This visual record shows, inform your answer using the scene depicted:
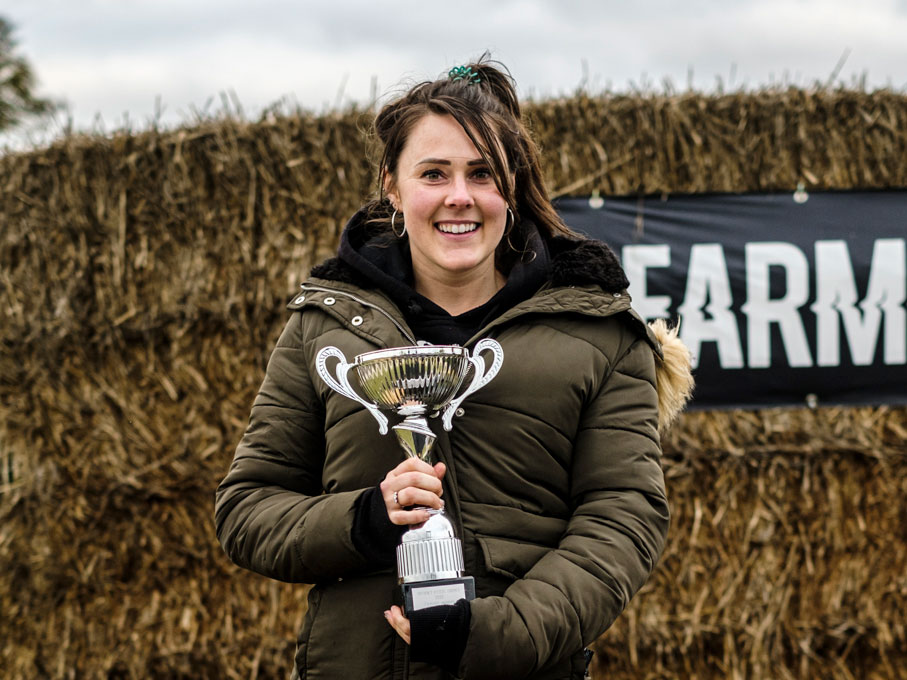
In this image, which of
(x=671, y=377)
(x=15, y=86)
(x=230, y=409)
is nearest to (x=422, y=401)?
(x=671, y=377)

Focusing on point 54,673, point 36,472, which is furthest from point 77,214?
point 54,673

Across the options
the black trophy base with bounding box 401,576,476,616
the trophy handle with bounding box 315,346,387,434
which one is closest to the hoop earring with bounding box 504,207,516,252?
the trophy handle with bounding box 315,346,387,434

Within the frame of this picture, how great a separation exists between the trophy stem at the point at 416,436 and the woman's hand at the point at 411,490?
0.22 feet

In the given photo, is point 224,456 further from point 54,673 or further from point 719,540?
point 719,540

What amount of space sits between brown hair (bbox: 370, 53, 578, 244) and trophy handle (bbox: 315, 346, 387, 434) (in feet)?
1.50

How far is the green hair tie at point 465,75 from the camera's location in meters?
2.04

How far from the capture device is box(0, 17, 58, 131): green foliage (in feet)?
42.4

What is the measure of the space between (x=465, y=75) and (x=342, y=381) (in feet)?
2.36

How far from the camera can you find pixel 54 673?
424cm

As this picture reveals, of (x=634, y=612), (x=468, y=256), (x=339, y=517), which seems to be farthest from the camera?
(x=634, y=612)

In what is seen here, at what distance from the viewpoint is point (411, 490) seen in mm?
1621

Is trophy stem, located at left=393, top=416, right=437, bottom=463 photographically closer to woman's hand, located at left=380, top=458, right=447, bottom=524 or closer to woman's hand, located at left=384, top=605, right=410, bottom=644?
woman's hand, located at left=380, top=458, right=447, bottom=524

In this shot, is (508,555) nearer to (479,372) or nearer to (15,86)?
(479,372)

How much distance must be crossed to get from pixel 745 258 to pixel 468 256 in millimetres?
2532
